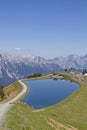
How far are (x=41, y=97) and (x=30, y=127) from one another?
65048 mm

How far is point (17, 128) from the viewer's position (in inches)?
1452

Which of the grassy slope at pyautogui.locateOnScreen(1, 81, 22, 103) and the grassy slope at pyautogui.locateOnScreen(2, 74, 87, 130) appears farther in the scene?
the grassy slope at pyautogui.locateOnScreen(1, 81, 22, 103)

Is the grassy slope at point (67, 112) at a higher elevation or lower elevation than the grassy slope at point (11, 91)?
higher

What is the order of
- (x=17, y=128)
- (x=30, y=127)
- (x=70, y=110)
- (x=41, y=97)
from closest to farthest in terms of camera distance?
(x=17, y=128) < (x=30, y=127) < (x=70, y=110) < (x=41, y=97)

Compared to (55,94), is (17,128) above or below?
above

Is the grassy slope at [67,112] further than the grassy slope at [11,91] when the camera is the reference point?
No

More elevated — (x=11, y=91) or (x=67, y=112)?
(x=67, y=112)

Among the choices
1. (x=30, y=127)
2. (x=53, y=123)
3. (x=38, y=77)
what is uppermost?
(x=30, y=127)

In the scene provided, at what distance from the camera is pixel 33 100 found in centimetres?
9862

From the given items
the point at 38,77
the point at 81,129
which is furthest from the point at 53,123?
the point at 38,77

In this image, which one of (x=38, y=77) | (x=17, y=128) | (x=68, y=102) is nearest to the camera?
(x=17, y=128)

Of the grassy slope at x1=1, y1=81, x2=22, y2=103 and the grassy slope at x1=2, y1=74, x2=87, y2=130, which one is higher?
the grassy slope at x1=2, y1=74, x2=87, y2=130

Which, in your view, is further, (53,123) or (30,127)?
(53,123)

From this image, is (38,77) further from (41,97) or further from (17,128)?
(17,128)
